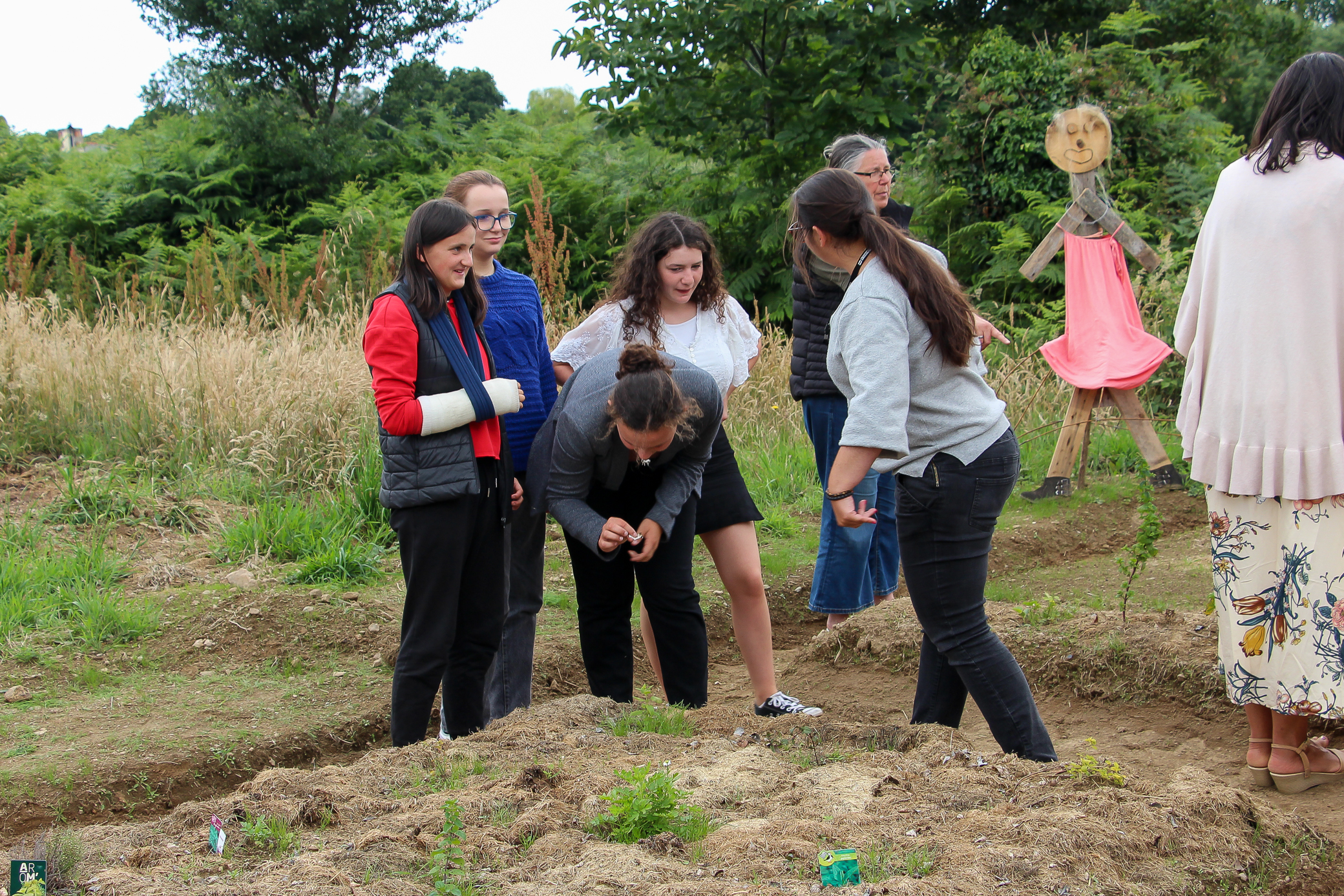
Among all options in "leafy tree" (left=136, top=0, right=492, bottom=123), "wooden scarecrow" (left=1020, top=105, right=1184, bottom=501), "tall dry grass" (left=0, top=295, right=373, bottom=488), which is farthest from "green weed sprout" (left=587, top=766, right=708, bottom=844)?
"leafy tree" (left=136, top=0, right=492, bottom=123)

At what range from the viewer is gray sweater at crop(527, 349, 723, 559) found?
11.3ft

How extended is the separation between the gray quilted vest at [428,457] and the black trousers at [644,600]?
0.46 metres

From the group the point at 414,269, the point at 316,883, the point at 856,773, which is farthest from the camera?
the point at 414,269

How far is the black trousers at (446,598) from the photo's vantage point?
136 inches

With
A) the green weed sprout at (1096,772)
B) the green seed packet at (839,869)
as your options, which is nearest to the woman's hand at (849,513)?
the green weed sprout at (1096,772)

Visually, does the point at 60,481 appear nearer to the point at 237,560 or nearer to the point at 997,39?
the point at 237,560

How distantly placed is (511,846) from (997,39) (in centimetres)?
1063

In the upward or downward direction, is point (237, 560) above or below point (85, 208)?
below

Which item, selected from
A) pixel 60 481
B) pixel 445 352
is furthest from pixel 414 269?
pixel 60 481

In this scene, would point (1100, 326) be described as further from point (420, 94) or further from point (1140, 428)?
point (420, 94)

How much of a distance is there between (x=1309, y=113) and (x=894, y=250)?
120cm

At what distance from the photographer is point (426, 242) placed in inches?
136

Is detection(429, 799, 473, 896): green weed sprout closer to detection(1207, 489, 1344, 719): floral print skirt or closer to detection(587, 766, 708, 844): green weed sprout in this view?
detection(587, 766, 708, 844): green weed sprout

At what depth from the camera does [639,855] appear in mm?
2385
